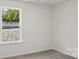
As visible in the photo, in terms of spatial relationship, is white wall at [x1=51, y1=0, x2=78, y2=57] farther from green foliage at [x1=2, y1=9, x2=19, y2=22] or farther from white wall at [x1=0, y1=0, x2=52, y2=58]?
green foliage at [x1=2, y1=9, x2=19, y2=22]

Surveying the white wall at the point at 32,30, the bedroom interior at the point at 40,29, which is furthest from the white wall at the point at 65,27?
the white wall at the point at 32,30

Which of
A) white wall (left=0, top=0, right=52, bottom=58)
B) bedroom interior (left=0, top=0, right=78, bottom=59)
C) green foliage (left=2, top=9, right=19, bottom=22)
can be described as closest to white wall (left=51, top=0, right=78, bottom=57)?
bedroom interior (left=0, top=0, right=78, bottom=59)

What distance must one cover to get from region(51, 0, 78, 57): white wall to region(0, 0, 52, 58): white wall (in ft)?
1.05

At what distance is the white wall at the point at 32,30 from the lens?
167 inches

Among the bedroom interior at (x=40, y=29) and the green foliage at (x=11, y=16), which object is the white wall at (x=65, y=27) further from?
the green foliage at (x=11, y=16)

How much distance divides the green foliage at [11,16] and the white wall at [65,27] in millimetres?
1879

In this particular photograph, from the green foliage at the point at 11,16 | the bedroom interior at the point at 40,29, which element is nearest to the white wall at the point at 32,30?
the bedroom interior at the point at 40,29

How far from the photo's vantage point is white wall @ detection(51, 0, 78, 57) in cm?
407

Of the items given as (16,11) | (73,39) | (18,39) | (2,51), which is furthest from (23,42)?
(73,39)

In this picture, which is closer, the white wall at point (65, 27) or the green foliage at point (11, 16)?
the white wall at point (65, 27)

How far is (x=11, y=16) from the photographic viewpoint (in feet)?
14.3

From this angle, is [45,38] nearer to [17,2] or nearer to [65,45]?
[65,45]

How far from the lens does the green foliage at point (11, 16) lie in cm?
423

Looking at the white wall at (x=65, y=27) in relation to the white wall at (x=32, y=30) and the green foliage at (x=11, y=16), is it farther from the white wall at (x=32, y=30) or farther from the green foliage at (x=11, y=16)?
the green foliage at (x=11, y=16)
